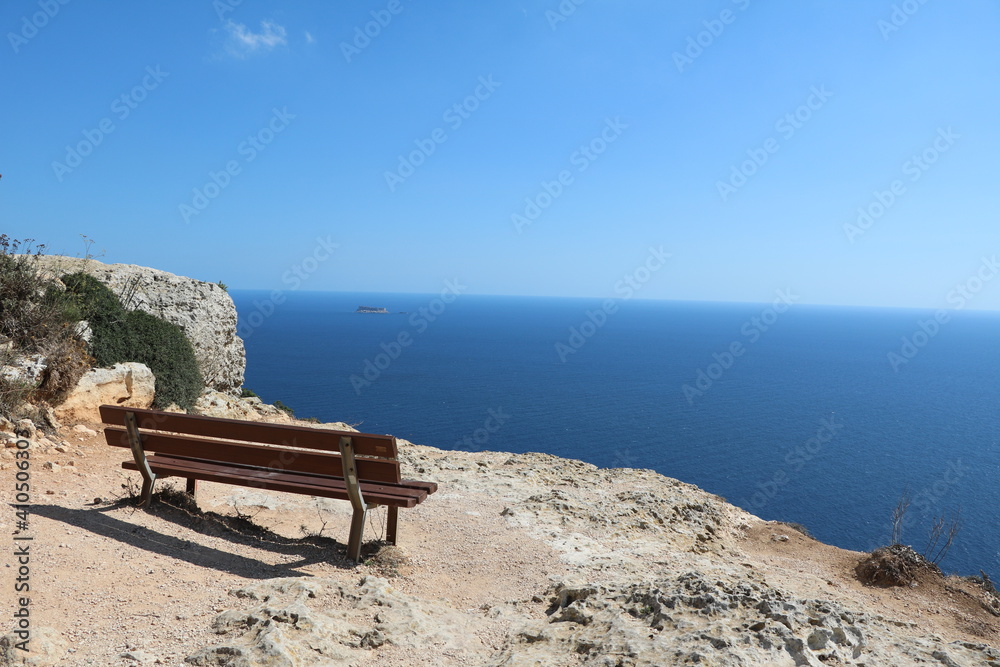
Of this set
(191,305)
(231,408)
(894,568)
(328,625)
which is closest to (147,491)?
(328,625)

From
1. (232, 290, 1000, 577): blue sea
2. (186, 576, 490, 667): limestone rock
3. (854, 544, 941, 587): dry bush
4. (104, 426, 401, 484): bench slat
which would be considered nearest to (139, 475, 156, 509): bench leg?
(104, 426, 401, 484): bench slat

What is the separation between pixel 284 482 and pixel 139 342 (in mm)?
7372

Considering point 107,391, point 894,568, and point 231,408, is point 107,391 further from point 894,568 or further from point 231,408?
point 894,568

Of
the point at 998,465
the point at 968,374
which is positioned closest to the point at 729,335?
the point at 968,374

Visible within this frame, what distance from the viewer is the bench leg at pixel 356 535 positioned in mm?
5461

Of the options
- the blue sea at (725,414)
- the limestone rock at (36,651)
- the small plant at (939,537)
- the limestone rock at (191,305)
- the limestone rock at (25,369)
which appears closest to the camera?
the limestone rock at (36,651)

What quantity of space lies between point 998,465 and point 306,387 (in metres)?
60.3

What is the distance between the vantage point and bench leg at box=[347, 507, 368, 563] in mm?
5461

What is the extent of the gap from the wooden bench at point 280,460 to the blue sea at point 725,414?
30.9 meters

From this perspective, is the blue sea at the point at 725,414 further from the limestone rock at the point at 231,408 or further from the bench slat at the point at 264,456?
the bench slat at the point at 264,456

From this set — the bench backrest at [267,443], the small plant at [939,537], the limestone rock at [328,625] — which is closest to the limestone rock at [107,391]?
the bench backrest at [267,443]

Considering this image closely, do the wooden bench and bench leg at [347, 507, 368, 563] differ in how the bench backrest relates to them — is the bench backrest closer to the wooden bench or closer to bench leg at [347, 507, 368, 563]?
the wooden bench

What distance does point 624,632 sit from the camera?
155 inches

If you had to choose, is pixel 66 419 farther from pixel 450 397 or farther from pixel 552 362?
pixel 552 362
